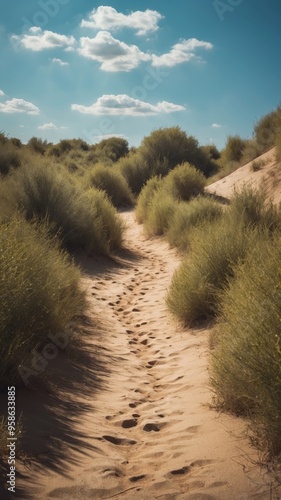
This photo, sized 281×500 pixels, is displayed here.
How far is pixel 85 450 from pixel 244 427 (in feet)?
3.65

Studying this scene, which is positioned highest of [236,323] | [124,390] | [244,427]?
[236,323]

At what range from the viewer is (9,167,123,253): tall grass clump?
10.5 metres

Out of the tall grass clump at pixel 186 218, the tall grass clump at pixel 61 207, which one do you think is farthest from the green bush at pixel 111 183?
the tall grass clump at pixel 61 207

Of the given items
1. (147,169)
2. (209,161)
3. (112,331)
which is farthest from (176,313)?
(209,161)

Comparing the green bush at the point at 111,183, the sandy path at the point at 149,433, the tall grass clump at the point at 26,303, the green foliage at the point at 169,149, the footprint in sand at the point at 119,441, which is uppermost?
the green foliage at the point at 169,149

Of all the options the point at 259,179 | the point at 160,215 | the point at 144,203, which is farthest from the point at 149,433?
the point at 144,203

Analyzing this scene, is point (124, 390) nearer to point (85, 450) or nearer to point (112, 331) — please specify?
point (85, 450)

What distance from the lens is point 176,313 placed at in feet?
23.0

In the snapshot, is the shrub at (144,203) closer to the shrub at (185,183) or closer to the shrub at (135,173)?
the shrub at (185,183)

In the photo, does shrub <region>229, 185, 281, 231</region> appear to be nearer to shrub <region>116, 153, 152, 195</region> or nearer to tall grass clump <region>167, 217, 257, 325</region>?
tall grass clump <region>167, 217, 257, 325</region>

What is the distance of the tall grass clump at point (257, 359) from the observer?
124 inches

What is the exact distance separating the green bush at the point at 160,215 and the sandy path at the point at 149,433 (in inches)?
248

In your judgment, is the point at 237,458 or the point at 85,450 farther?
the point at 85,450

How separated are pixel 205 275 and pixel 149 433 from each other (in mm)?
2979
